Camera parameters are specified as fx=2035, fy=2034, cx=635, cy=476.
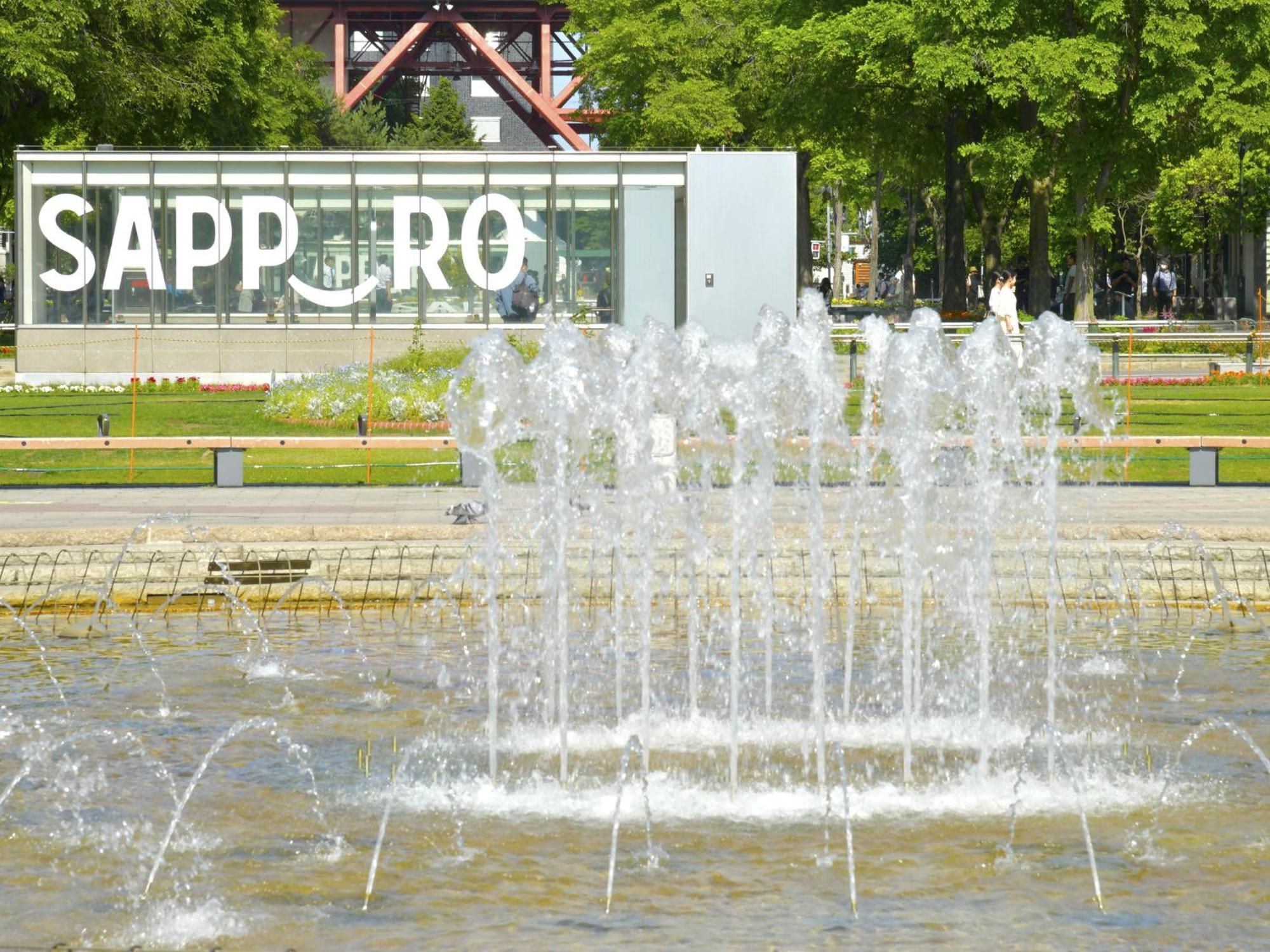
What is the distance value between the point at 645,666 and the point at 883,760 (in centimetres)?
110

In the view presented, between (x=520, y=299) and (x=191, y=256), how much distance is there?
217 inches

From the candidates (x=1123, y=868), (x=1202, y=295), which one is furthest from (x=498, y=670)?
(x=1202, y=295)

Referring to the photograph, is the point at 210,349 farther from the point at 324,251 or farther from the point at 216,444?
the point at 216,444

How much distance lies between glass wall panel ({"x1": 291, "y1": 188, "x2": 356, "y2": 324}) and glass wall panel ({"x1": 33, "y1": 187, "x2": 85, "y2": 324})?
3.60 m

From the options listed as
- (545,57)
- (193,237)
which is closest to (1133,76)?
(193,237)

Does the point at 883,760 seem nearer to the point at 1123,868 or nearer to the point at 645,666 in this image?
the point at 645,666

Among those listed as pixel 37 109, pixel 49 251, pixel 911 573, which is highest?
pixel 37 109

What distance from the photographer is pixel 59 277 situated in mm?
34031

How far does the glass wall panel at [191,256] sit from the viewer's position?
111 ft

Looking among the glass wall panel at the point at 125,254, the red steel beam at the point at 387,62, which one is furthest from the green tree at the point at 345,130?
the glass wall panel at the point at 125,254

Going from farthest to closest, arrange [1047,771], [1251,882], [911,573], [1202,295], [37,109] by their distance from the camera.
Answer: [1202,295] < [37,109] < [911,573] < [1047,771] < [1251,882]

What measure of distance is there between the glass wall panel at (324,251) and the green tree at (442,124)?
250ft

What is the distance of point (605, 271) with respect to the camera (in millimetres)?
34250

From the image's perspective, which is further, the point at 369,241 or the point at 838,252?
the point at 838,252
